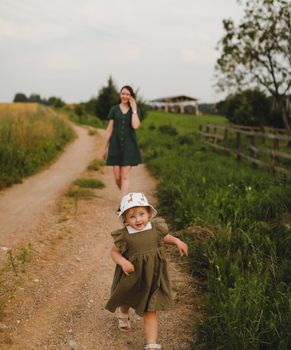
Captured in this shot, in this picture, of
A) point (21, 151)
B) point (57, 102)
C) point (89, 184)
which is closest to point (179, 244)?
point (89, 184)

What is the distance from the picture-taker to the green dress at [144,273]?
293 centimetres

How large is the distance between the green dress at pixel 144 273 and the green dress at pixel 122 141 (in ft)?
12.1

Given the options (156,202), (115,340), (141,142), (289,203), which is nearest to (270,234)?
(289,203)

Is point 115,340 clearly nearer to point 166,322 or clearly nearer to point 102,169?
point 166,322

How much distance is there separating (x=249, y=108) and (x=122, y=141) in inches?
953

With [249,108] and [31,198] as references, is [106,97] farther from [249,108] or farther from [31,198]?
[31,198]

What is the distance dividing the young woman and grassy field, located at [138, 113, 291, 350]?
860mm

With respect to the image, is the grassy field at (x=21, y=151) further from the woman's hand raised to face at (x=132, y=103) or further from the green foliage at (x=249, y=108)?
the green foliage at (x=249, y=108)

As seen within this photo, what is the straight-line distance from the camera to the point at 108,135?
6.68m

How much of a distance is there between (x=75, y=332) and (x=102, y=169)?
841 cm

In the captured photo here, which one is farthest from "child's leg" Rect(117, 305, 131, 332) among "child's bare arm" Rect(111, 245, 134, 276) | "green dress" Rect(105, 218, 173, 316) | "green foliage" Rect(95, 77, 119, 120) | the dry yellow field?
"green foliage" Rect(95, 77, 119, 120)

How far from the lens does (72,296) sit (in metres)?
3.84

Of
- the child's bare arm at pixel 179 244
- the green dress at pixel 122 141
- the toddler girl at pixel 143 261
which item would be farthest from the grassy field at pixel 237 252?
the green dress at pixel 122 141

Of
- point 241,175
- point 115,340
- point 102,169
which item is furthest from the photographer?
point 102,169
